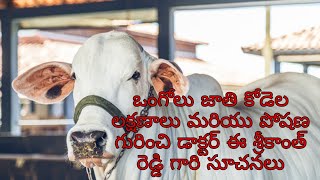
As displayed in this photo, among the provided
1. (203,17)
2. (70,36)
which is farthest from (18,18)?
(203,17)

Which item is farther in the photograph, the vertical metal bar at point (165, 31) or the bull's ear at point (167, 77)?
the vertical metal bar at point (165, 31)

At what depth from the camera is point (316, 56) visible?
17.7 ft

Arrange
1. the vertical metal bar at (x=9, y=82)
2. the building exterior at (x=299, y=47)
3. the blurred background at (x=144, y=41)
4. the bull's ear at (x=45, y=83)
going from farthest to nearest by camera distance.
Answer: the vertical metal bar at (x=9, y=82)
the blurred background at (x=144, y=41)
the building exterior at (x=299, y=47)
the bull's ear at (x=45, y=83)

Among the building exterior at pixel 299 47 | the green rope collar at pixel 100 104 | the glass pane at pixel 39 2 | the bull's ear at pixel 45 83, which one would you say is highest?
the glass pane at pixel 39 2

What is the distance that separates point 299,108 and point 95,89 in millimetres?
832

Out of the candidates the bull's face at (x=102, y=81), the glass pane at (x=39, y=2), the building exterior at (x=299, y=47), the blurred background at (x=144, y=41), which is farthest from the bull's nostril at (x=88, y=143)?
the glass pane at (x=39, y=2)

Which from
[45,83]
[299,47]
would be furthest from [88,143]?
[299,47]

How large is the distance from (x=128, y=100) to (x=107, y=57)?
0.12 metres

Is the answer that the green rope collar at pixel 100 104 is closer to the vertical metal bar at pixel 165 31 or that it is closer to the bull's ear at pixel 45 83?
the bull's ear at pixel 45 83

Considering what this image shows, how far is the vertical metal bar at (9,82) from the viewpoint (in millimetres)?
6535

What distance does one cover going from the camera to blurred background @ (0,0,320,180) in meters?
5.51

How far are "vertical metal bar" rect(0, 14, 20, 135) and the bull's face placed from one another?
15.0 ft

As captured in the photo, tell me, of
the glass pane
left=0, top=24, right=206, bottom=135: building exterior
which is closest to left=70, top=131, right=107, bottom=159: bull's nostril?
left=0, top=24, right=206, bottom=135: building exterior

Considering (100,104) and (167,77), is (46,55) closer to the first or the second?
(167,77)
